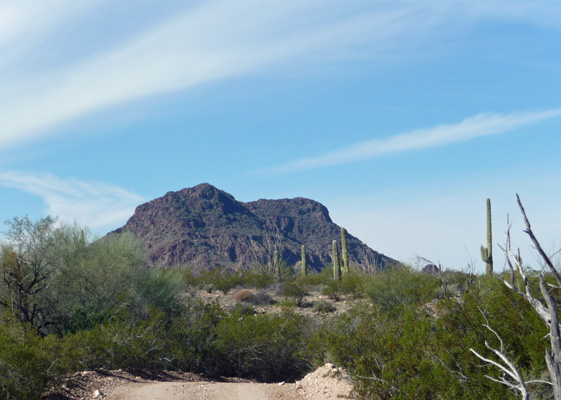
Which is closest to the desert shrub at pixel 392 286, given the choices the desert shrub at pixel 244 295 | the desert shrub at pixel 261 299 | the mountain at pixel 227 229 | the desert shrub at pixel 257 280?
the desert shrub at pixel 261 299

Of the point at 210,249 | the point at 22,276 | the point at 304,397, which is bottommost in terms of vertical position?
the point at 304,397

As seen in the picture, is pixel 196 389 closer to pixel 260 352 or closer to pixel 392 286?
pixel 260 352

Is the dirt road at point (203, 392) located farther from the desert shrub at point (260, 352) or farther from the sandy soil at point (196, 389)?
the desert shrub at point (260, 352)

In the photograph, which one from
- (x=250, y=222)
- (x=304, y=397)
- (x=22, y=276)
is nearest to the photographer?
(x=304, y=397)

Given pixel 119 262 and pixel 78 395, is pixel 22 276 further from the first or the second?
pixel 78 395

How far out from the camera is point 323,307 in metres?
28.5

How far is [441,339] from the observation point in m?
9.55

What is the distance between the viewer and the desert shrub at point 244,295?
3102 cm

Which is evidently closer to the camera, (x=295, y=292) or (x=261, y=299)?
(x=261, y=299)

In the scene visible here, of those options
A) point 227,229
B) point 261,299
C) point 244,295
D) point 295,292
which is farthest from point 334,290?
point 227,229

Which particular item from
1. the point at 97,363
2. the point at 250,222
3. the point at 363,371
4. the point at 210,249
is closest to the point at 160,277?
the point at 97,363

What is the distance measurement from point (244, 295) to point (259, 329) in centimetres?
1385

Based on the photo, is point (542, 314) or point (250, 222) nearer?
point (542, 314)

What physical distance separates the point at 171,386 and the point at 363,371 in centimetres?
440
